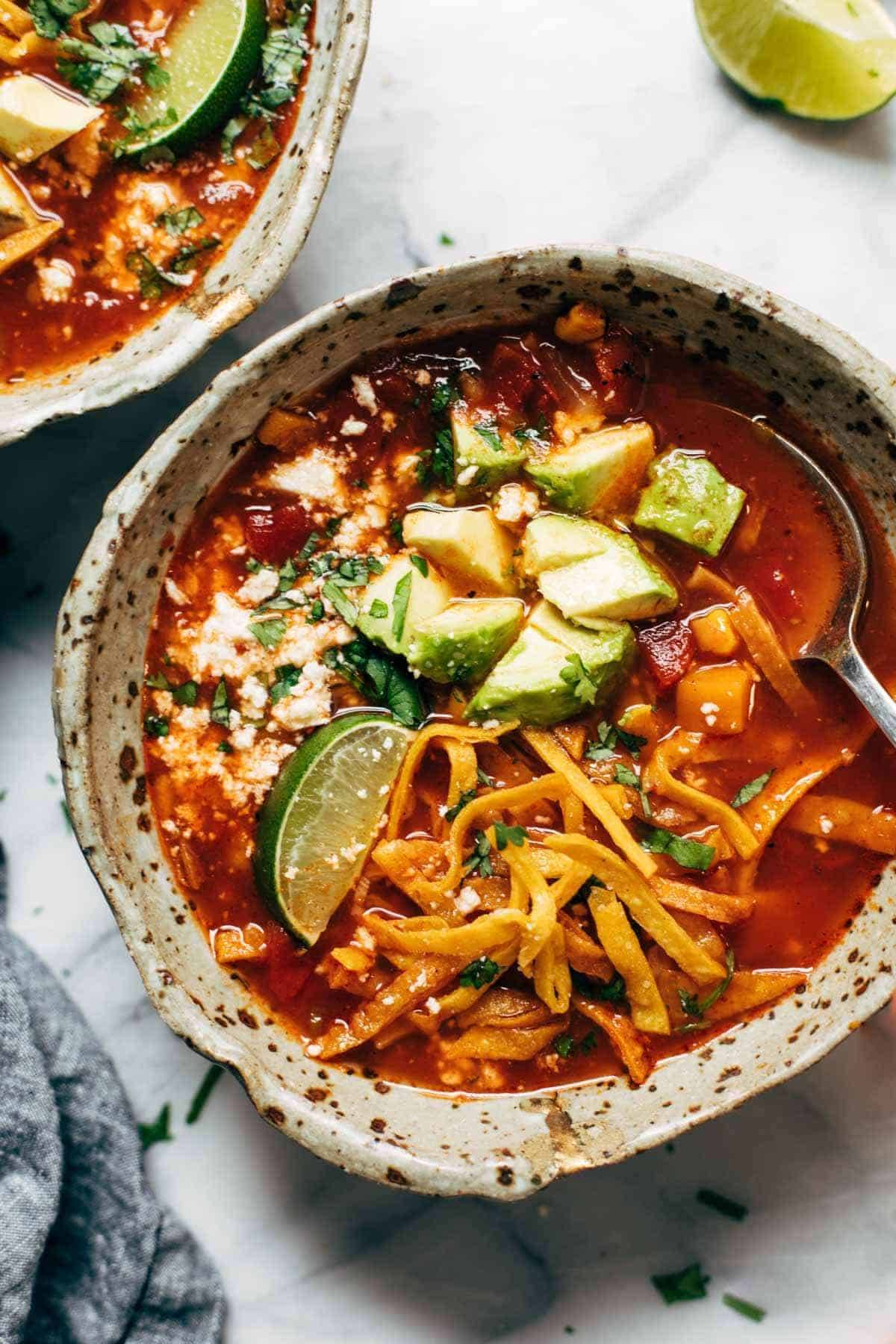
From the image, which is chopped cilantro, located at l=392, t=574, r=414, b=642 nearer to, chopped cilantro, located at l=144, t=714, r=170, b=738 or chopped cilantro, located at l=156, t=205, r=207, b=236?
chopped cilantro, located at l=144, t=714, r=170, b=738

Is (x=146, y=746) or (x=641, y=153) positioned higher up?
(x=641, y=153)

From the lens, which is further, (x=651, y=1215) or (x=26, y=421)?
(x=651, y=1215)

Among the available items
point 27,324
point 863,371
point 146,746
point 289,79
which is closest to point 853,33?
point 863,371

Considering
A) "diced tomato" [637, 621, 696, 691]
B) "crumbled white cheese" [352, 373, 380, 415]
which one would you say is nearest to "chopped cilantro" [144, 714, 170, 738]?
"crumbled white cheese" [352, 373, 380, 415]

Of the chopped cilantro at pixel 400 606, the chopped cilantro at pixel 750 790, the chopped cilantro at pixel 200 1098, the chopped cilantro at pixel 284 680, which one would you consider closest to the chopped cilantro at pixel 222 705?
the chopped cilantro at pixel 284 680

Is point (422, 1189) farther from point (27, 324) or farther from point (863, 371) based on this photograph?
point (27, 324)

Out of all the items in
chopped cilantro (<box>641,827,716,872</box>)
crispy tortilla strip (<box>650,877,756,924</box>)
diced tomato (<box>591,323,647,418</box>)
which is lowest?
crispy tortilla strip (<box>650,877,756,924</box>)
